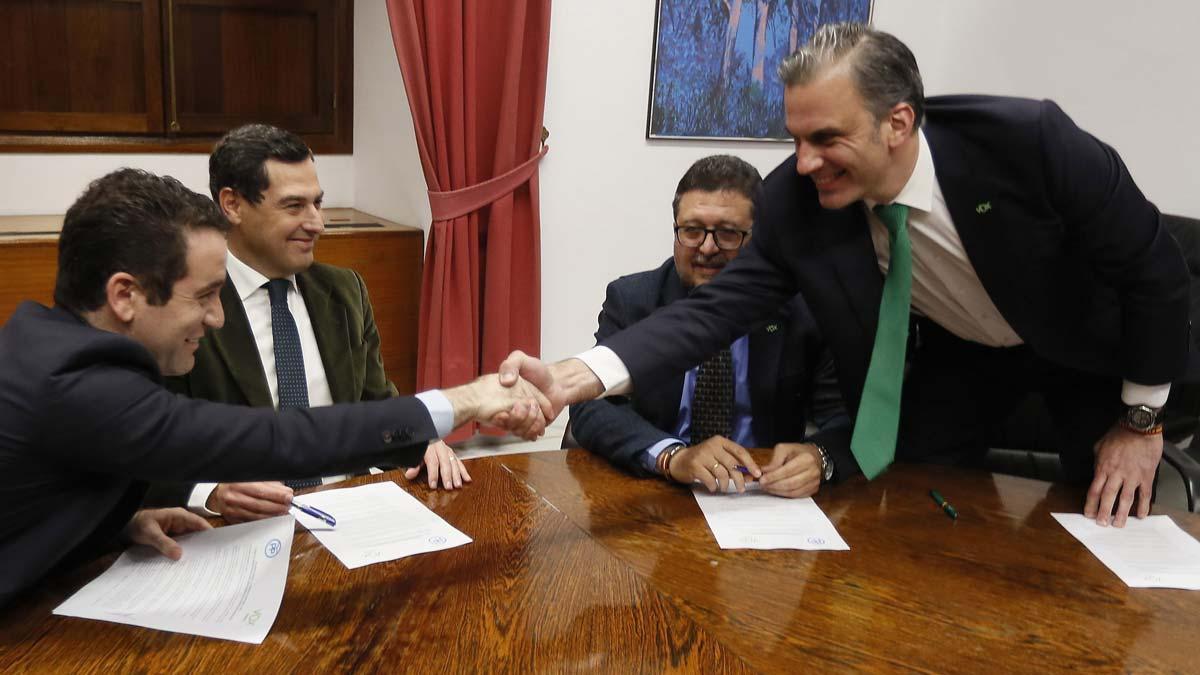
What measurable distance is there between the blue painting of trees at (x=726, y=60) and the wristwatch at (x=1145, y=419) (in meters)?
2.43

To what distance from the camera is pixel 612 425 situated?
182cm

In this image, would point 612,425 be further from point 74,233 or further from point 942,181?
point 74,233

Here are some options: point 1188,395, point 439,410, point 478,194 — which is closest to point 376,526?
point 439,410

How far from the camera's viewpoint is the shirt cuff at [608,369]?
5.89 feet

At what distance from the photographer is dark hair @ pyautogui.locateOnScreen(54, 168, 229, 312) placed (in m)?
1.30

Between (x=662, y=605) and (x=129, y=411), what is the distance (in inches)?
28.8

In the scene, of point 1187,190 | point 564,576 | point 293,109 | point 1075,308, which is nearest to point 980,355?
point 1075,308

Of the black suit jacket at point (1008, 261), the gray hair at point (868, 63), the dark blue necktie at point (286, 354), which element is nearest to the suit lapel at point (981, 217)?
the black suit jacket at point (1008, 261)

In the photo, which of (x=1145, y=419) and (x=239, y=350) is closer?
(x=1145, y=419)

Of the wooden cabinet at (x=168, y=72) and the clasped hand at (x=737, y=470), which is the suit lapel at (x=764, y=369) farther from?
the wooden cabinet at (x=168, y=72)

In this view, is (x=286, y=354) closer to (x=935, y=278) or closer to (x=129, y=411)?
(x=129, y=411)

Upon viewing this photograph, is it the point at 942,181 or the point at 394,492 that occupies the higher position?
the point at 942,181

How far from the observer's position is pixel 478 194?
140 inches

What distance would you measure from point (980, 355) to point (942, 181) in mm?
476
